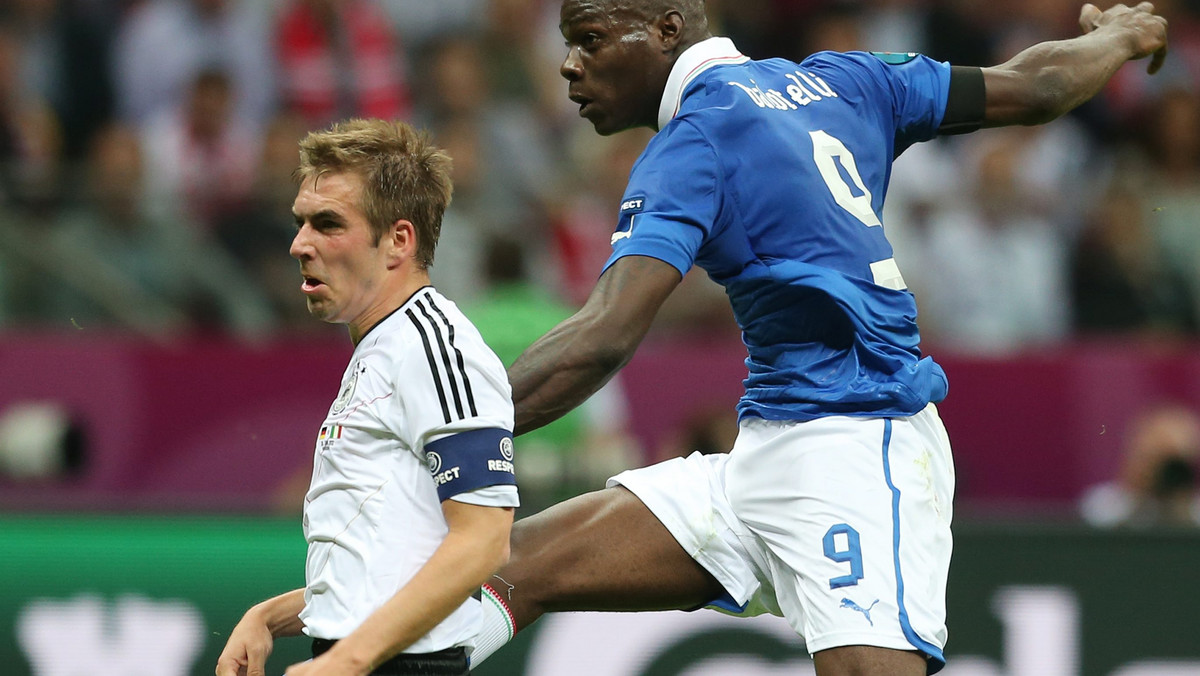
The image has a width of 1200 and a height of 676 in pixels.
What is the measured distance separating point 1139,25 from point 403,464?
8.84ft

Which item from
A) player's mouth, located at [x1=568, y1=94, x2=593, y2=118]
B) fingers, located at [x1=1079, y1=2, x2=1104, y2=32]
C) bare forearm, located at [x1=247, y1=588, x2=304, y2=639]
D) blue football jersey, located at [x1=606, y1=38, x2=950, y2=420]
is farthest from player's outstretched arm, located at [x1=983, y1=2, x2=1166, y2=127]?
bare forearm, located at [x1=247, y1=588, x2=304, y2=639]

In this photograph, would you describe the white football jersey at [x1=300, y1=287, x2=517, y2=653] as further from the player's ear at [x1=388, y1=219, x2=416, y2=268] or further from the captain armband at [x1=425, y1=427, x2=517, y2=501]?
the player's ear at [x1=388, y1=219, x2=416, y2=268]

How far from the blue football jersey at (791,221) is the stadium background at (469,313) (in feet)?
7.73

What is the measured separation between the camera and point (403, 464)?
3096mm

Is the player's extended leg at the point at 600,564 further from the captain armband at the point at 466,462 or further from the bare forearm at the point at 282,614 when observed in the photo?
the captain armband at the point at 466,462

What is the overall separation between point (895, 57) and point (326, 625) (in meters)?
2.25

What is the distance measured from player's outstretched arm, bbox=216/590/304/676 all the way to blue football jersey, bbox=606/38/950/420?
1.09m

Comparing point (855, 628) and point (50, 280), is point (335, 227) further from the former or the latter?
point (50, 280)

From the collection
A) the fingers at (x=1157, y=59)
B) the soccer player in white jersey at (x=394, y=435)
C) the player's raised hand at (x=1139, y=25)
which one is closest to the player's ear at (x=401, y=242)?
the soccer player in white jersey at (x=394, y=435)

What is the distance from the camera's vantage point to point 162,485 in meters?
7.94

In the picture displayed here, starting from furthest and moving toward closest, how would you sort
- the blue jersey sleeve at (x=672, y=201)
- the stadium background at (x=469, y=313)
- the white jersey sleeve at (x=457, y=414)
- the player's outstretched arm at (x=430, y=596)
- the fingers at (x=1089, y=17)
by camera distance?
the stadium background at (x=469, y=313)
the fingers at (x=1089, y=17)
the blue jersey sleeve at (x=672, y=201)
the white jersey sleeve at (x=457, y=414)
the player's outstretched arm at (x=430, y=596)

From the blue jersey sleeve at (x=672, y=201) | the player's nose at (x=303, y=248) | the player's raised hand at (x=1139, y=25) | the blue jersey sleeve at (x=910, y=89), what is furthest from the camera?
the player's raised hand at (x=1139, y=25)

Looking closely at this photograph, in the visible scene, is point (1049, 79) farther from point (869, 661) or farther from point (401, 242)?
point (401, 242)

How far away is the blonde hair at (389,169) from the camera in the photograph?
318cm
